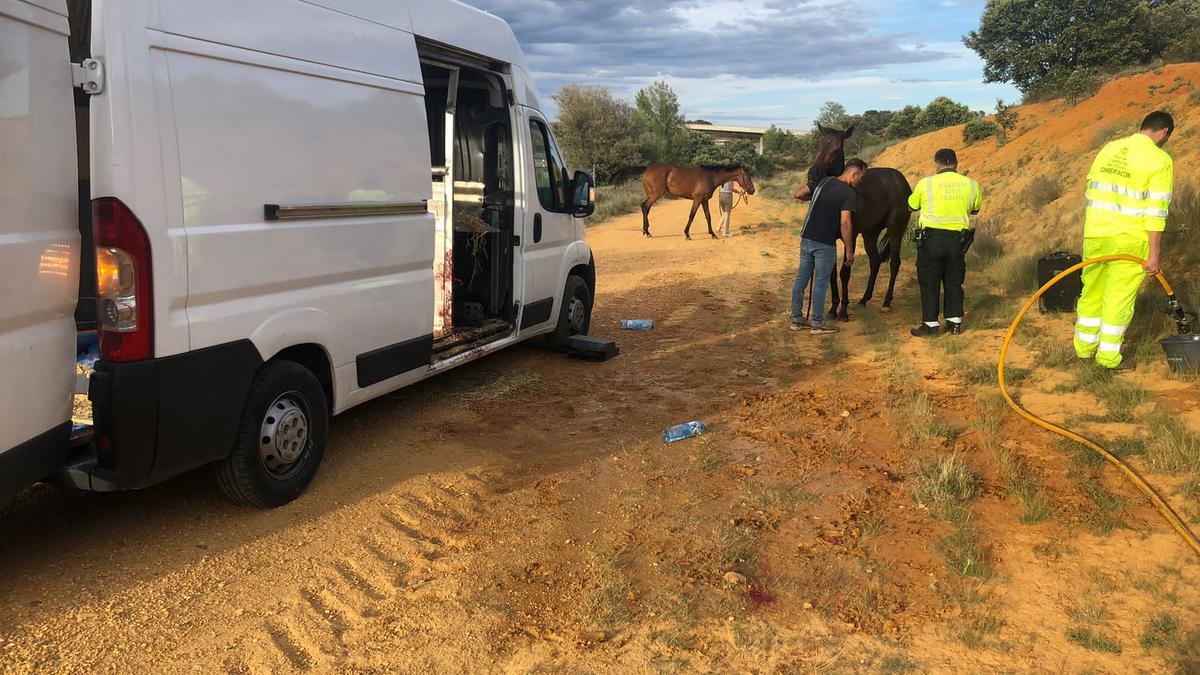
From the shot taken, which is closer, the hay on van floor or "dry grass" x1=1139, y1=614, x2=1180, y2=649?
"dry grass" x1=1139, y1=614, x2=1180, y2=649

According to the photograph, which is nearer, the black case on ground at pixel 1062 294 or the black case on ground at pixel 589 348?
the black case on ground at pixel 589 348

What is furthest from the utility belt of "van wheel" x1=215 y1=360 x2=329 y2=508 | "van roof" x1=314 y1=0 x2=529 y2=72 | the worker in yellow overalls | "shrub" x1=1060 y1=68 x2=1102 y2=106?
"shrub" x1=1060 y1=68 x2=1102 y2=106

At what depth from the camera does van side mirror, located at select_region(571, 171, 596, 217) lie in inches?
302

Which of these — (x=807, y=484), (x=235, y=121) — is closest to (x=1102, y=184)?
(x=807, y=484)

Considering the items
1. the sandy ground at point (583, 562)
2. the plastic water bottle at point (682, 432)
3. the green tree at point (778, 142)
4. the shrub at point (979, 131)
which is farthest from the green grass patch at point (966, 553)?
the green tree at point (778, 142)

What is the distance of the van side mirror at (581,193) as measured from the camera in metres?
7.66

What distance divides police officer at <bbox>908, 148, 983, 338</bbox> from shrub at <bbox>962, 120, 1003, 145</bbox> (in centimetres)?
2476

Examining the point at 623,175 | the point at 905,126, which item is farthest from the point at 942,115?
the point at 623,175

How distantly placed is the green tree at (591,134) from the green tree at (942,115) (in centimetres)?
1733

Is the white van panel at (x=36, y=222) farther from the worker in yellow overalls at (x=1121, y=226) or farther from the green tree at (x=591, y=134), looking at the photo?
the green tree at (x=591, y=134)


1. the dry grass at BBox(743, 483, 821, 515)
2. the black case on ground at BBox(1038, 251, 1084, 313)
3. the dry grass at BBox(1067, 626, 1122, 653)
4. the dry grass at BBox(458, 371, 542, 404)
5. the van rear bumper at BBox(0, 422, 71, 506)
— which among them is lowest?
the dry grass at BBox(1067, 626, 1122, 653)

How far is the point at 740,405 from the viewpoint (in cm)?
653

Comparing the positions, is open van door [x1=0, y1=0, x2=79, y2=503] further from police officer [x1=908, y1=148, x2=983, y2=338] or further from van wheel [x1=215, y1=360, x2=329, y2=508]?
police officer [x1=908, y1=148, x2=983, y2=338]

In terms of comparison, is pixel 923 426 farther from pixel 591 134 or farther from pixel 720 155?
pixel 720 155
